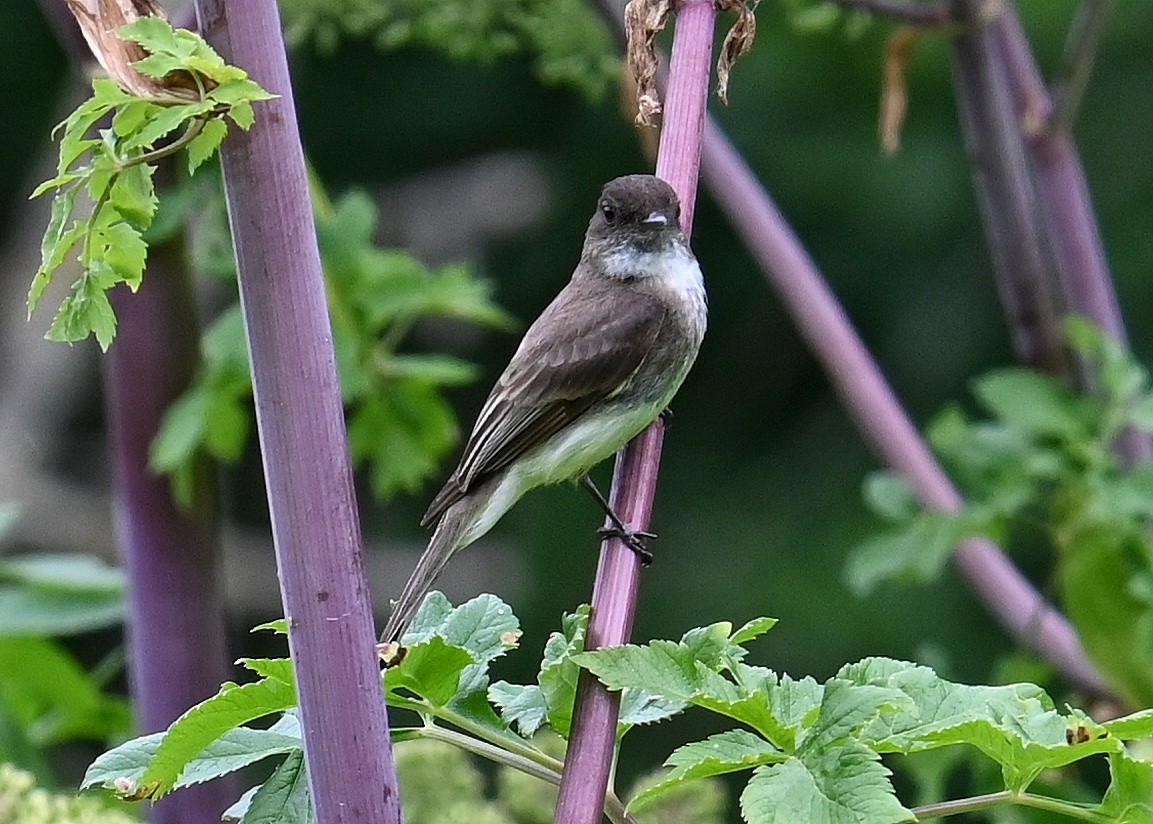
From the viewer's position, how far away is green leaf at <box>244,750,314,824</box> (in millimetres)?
1456

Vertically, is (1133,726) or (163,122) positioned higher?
(163,122)

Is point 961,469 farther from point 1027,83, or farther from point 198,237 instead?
point 198,237

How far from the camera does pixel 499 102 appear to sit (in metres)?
8.26

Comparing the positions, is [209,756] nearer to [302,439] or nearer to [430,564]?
[302,439]

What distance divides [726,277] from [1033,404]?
5.08 meters

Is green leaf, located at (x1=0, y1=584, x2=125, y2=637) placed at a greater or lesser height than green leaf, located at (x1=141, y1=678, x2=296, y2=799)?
lesser

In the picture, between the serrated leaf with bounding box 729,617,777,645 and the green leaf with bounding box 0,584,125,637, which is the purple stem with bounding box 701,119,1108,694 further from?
the serrated leaf with bounding box 729,617,777,645

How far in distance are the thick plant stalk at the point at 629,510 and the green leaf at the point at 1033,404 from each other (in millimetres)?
1282

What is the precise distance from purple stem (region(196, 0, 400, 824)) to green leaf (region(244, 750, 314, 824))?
115mm

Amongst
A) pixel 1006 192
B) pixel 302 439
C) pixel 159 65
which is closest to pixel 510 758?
pixel 302 439

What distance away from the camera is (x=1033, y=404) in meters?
3.10

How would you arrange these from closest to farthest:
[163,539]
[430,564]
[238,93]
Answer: [238,93] → [430,564] → [163,539]

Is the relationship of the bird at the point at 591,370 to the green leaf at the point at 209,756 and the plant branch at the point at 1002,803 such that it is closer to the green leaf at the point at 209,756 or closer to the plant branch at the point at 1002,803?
the green leaf at the point at 209,756

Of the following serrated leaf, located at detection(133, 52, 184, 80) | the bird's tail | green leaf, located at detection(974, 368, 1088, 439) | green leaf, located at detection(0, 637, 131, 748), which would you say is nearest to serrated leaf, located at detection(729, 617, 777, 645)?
the bird's tail
